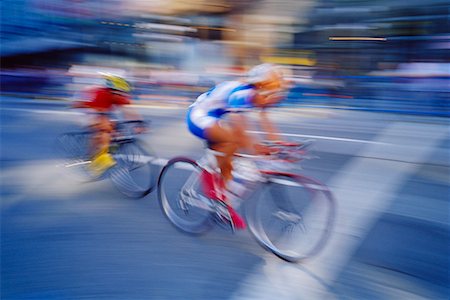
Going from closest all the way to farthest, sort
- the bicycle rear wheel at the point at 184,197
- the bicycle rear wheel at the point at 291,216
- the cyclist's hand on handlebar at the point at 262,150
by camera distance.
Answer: the bicycle rear wheel at the point at 291,216 < the cyclist's hand on handlebar at the point at 262,150 < the bicycle rear wheel at the point at 184,197

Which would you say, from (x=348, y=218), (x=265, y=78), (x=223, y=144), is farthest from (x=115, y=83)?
(x=348, y=218)

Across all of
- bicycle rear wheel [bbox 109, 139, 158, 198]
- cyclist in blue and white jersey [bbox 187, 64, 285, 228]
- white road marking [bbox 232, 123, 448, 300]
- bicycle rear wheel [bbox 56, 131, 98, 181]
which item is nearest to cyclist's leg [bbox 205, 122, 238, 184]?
cyclist in blue and white jersey [bbox 187, 64, 285, 228]

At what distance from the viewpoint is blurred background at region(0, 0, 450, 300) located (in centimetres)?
322

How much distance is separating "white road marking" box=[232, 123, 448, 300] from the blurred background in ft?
0.05

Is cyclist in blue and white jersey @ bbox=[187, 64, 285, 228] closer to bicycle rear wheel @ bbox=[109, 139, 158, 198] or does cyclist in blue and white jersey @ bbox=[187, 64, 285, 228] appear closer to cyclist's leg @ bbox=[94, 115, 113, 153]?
bicycle rear wheel @ bbox=[109, 139, 158, 198]

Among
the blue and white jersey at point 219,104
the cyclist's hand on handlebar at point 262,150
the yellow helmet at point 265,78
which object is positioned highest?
the yellow helmet at point 265,78

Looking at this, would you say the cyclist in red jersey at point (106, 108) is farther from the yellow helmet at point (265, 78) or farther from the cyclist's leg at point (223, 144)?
the yellow helmet at point (265, 78)

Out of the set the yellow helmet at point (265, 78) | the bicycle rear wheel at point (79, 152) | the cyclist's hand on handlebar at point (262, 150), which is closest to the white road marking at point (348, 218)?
the cyclist's hand on handlebar at point (262, 150)

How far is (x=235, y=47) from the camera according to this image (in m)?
18.1

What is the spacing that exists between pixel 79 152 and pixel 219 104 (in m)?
2.96

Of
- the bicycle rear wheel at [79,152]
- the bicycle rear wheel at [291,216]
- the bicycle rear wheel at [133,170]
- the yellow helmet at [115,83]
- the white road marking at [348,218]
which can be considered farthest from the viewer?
the bicycle rear wheel at [79,152]

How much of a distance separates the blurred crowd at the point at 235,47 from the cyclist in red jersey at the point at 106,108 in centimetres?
435

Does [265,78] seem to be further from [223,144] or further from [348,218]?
[348,218]

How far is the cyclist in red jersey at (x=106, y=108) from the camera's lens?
16.7 feet
